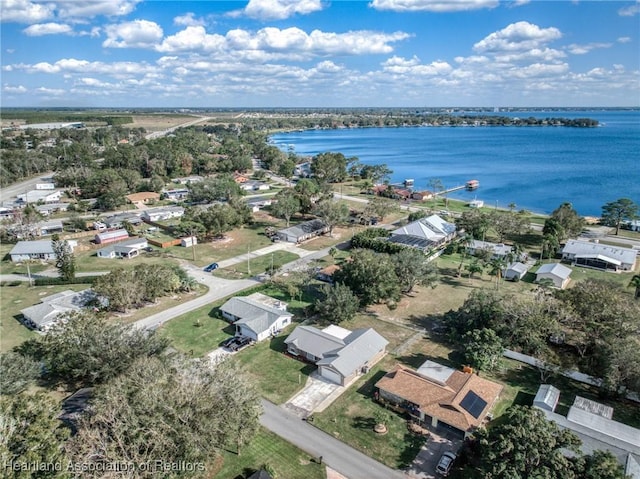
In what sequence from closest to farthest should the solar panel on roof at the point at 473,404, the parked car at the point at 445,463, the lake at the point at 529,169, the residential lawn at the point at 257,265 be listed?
the parked car at the point at 445,463
the solar panel on roof at the point at 473,404
the residential lawn at the point at 257,265
the lake at the point at 529,169

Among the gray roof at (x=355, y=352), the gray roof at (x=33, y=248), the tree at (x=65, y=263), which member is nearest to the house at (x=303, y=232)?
the tree at (x=65, y=263)

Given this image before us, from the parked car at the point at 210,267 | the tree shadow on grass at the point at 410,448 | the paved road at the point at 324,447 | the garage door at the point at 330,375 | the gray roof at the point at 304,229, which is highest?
the gray roof at the point at 304,229

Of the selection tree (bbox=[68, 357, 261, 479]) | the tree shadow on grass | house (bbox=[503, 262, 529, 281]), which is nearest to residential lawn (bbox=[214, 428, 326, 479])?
tree (bbox=[68, 357, 261, 479])

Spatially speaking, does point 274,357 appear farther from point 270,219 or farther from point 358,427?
point 270,219

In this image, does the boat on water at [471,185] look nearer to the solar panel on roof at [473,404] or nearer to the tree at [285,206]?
the tree at [285,206]

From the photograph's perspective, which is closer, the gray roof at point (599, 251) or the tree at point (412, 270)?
the tree at point (412, 270)

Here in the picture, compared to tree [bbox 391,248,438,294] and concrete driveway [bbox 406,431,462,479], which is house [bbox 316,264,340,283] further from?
concrete driveway [bbox 406,431,462,479]
